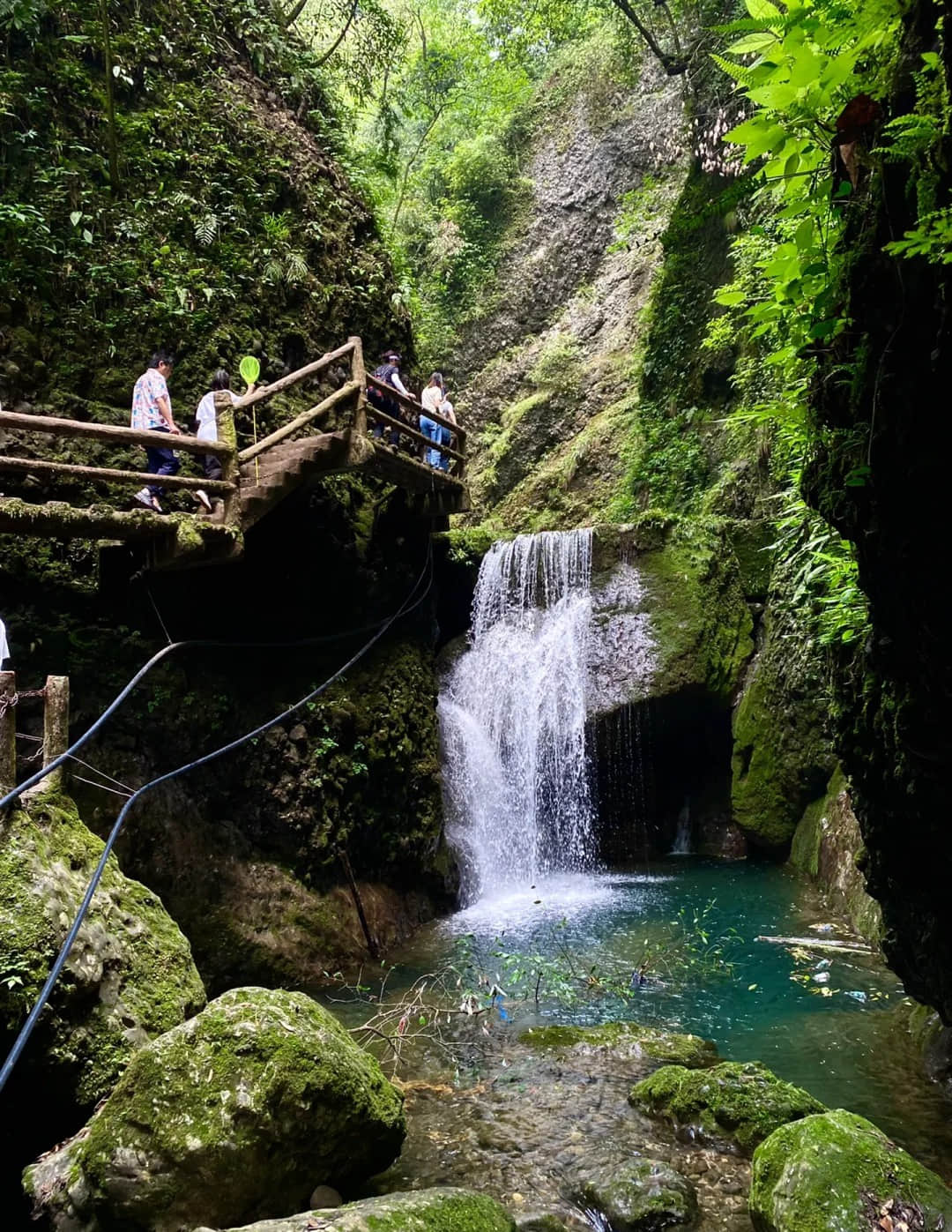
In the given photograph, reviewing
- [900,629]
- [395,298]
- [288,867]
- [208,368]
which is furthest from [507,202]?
[900,629]

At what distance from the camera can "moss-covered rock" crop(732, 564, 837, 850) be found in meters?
10.1

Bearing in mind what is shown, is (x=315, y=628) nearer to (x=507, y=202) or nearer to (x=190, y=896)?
(x=190, y=896)

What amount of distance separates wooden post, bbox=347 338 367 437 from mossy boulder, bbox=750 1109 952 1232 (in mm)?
6283

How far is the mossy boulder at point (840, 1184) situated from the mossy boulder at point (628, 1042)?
1908 mm

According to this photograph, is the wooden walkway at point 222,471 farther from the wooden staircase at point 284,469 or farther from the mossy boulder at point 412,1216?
the mossy boulder at point 412,1216

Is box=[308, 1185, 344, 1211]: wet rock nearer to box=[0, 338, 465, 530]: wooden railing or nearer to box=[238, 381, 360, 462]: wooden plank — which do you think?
box=[0, 338, 465, 530]: wooden railing

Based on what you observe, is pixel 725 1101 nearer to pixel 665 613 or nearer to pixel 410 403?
pixel 410 403

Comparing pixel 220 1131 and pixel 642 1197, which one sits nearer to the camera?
pixel 220 1131

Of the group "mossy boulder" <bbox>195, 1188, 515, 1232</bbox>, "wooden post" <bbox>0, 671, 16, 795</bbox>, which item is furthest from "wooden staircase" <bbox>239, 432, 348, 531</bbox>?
"mossy boulder" <bbox>195, 1188, 515, 1232</bbox>

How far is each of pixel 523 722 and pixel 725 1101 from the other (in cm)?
778

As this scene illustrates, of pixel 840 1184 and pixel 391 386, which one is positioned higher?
pixel 391 386

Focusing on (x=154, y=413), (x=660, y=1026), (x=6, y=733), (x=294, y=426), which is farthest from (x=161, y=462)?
(x=660, y=1026)

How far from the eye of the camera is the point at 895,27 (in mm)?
2355

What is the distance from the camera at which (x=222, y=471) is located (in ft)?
22.0
